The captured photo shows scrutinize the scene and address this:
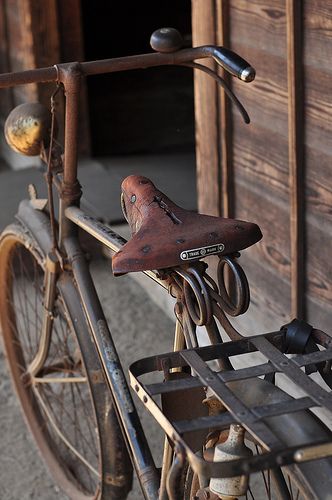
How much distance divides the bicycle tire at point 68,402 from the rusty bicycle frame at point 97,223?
14cm

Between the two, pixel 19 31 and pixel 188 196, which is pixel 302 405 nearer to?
pixel 188 196

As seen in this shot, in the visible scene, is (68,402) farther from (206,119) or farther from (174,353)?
(174,353)

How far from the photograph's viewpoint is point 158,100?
694 centimetres

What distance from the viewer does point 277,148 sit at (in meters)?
3.12

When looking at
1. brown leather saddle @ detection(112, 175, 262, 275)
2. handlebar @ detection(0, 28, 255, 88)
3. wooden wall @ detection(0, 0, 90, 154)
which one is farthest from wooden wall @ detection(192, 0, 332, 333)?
wooden wall @ detection(0, 0, 90, 154)

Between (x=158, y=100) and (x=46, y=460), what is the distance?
13.8ft

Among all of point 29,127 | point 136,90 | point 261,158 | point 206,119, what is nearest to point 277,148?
point 261,158

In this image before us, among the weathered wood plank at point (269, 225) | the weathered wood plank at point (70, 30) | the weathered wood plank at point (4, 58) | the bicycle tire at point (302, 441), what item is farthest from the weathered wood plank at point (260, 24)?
the weathered wood plank at point (4, 58)

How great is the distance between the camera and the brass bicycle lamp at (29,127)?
250 centimetres

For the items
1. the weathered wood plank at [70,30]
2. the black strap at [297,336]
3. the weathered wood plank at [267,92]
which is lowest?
the weathered wood plank at [70,30]

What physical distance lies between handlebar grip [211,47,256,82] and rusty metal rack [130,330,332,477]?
1.90ft

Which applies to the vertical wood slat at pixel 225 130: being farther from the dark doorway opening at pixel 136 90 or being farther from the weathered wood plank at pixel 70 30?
the dark doorway opening at pixel 136 90

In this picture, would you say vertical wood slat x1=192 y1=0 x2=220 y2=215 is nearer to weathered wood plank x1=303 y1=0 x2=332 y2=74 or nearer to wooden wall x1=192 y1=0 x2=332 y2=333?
wooden wall x1=192 y1=0 x2=332 y2=333

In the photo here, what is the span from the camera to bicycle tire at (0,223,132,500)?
2.43 m
